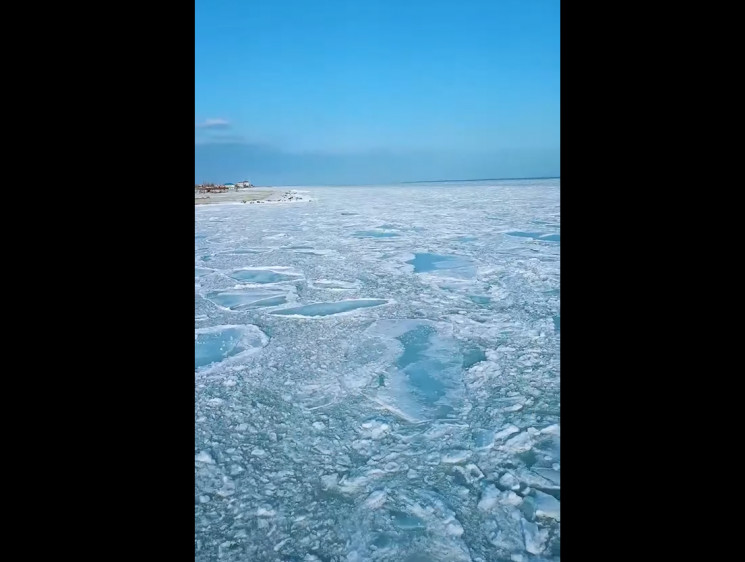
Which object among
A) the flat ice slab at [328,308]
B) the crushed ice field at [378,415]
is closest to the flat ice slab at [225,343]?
the crushed ice field at [378,415]

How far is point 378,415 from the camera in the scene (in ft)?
8.56

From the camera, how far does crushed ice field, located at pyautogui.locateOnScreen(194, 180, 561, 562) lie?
177 cm

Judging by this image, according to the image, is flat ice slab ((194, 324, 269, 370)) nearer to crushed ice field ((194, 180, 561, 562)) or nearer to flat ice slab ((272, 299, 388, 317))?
crushed ice field ((194, 180, 561, 562))

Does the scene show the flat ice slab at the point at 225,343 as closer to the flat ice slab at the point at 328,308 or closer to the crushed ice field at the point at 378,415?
the crushed ice field at the point at 378,415

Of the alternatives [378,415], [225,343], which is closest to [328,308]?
[225,343]

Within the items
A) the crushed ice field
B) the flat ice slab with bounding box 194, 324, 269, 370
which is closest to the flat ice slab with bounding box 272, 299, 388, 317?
the crushed ice field

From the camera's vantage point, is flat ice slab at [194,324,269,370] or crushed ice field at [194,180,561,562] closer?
crushed ice field at [194,180,561,562]

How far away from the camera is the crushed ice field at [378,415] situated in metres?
1.77

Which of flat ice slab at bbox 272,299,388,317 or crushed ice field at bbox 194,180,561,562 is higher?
flat ice slab at bbox 272,299,388,317
